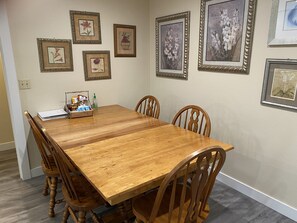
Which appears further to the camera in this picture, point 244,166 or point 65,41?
point 65,41

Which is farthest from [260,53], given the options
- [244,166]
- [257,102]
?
[244,166]

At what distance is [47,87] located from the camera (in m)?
2.55

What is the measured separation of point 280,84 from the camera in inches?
73.5

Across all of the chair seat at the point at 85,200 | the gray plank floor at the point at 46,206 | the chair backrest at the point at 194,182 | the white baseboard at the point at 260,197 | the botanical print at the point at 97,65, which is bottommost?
the gray plank floor at the point at 46,206

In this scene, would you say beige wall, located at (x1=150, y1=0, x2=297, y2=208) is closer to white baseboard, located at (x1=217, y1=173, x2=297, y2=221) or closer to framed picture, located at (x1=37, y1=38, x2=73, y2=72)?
white baseboard, located at (x1=217, y1=173, x2=297, y2=221)

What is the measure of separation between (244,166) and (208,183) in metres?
1.20

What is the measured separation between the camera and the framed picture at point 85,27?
2.58 m

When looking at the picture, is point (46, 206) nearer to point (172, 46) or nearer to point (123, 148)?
point (123, 148)

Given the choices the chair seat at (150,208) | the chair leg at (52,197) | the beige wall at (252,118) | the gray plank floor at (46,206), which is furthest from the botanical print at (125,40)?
the chair seat at (150,208)

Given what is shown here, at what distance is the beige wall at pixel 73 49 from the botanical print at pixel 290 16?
1881 millimetres

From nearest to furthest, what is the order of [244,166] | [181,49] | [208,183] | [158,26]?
[208,183], [244,166], [181,49], [158,26]

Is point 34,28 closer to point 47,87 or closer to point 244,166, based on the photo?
point 47,87

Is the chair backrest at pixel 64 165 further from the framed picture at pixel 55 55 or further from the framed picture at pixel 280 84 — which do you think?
the framed picture at pixel 280 84

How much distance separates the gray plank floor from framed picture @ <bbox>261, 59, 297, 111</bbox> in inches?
39.5
